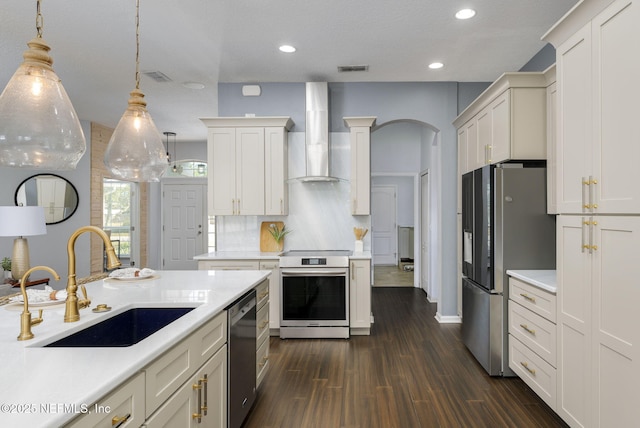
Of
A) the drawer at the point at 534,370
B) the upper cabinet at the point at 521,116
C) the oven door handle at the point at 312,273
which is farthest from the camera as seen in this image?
the oven door handle at the point at 312,273

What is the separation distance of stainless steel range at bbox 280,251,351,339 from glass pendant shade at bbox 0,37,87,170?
9.27 ft

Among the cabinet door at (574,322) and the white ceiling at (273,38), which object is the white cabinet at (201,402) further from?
the white ceiling at (273,38)

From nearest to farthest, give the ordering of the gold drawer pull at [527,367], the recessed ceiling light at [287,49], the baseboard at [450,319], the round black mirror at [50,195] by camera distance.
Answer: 1. the gold drawer pull at [527,367]
2. the recessed ceiling light at [287,49]
3. the baseboard at [450,319]
4. the round black mirror at [50,195]

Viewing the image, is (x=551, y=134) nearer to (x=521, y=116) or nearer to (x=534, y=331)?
(x=521, y=116)

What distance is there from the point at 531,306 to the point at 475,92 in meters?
2.87

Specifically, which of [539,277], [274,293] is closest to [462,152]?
[539,277]

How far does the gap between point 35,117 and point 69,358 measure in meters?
0.79

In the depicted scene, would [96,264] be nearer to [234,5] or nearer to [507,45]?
[234,5]

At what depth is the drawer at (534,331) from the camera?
241 centimetres

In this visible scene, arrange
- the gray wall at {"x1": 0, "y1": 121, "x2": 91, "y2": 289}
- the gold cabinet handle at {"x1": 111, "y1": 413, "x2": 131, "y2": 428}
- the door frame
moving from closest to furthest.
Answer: the gold cabinet handle at {"x1": 111, "y1": 413, "x2": 131, "y2": 428}
the gray wall at {"x1": 0, "y1": 121, "x2": 91, "y2": 289}
the door frame

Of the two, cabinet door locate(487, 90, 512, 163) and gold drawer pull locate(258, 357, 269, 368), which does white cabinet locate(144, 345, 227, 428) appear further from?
cabinet door locate(487, 90, 512, 163)

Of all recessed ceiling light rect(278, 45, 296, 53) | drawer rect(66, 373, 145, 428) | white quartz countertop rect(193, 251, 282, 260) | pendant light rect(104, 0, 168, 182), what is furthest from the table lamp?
drawer rect(66, 373, 145, 428)

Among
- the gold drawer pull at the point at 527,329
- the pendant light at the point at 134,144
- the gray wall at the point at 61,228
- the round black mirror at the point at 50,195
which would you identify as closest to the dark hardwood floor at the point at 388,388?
the gold drawer pull at the point at 527,329

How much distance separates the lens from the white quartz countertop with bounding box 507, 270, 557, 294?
2.45m
